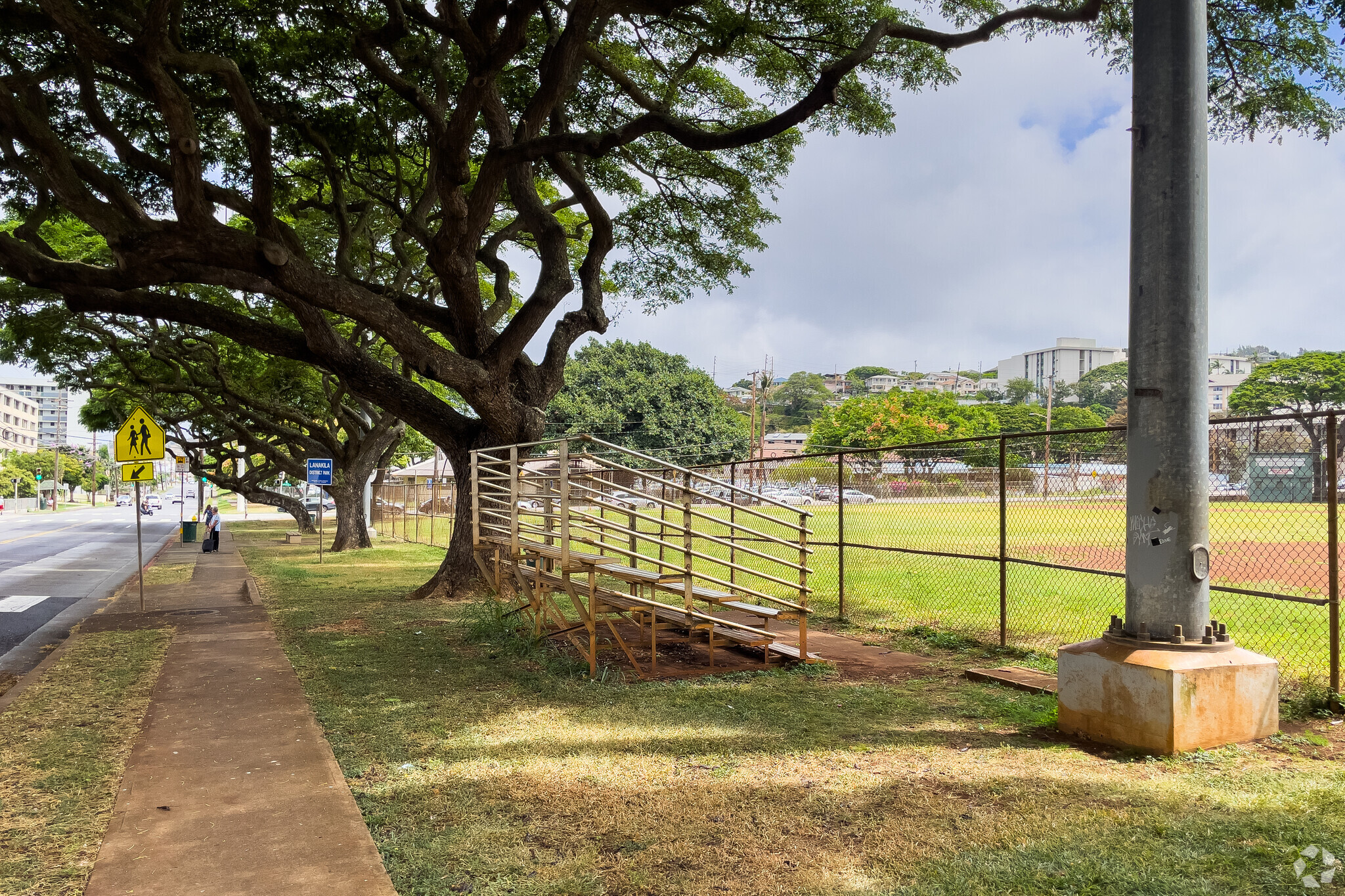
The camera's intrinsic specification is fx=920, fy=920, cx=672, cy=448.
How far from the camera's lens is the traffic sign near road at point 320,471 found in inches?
931

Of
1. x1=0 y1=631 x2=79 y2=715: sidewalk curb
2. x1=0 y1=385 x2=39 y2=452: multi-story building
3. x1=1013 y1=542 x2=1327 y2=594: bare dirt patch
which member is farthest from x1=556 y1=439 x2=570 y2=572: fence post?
x1=0 y1=385 x2=39 y2=452: multi-story building

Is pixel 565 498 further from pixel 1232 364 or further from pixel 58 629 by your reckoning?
pixel 1232 364

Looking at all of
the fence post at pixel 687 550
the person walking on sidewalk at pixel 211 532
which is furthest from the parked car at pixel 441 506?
the fence post at pixel 687 550

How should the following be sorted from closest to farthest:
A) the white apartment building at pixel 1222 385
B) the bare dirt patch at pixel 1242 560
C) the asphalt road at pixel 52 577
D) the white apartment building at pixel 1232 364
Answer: the bare dirt patch at pixel 1242 560, the asphalt road at pixel 52 577, the white apartment building at pixel 1222 385, the white apartment building at pixel 1232 364

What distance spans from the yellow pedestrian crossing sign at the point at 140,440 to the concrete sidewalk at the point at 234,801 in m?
5.27

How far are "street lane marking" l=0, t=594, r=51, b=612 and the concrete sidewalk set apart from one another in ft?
25.3

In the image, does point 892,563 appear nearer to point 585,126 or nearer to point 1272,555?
point 1272,555

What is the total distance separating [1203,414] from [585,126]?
1176cm

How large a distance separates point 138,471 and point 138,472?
0.04 meters

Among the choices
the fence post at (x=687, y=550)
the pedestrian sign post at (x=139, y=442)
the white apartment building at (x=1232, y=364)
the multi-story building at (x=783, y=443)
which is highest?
the white apartment building at (x=1232, y=364)

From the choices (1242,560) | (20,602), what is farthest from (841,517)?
(20,602)

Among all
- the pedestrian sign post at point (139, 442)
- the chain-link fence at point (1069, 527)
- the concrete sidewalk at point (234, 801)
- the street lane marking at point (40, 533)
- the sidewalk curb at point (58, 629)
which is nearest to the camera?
the concrete sidewalk at point (234, 801)

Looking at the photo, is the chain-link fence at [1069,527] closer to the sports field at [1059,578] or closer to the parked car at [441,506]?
the sports field at [1059,578]

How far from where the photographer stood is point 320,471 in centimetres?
2409
